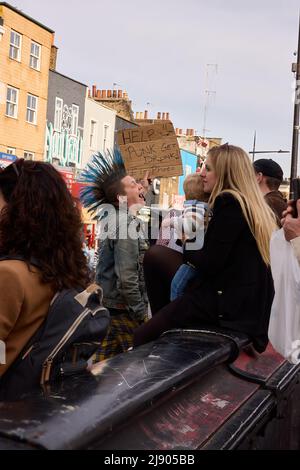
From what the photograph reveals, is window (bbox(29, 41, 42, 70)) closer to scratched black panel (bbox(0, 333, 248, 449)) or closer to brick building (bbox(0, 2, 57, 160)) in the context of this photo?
brick building (bbox(0, 2, 57, 160))

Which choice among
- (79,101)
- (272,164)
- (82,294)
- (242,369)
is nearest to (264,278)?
(242,369)

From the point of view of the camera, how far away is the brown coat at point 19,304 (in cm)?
189

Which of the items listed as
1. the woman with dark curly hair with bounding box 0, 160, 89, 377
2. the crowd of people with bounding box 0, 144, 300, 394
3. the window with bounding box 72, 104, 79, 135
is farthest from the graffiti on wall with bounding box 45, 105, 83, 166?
A: the woman with dark curly hair with bounding box 0, 160, 89, 377

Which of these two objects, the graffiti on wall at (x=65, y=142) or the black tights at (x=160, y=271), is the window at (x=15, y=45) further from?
the black tights at (x=160, y=271)

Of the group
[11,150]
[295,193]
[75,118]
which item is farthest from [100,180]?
[75,118]

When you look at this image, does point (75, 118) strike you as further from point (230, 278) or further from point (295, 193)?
point (295, 193)

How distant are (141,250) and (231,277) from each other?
149 cm

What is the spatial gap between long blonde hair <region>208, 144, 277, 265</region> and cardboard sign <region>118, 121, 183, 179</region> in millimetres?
1593

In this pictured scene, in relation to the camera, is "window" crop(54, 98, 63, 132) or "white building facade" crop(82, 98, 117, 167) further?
"white building facade" crop(82, 98, 117, 167)

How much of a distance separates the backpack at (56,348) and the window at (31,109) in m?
29.4

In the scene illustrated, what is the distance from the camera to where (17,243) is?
6.72ft

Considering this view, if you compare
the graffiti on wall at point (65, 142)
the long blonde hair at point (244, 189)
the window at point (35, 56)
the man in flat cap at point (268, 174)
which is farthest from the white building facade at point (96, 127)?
the long blonde hair at point (244, 189)

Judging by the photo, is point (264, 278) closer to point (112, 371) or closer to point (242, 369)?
point (242, 369)

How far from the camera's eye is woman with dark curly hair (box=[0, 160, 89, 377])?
Result: 192 centimetres
